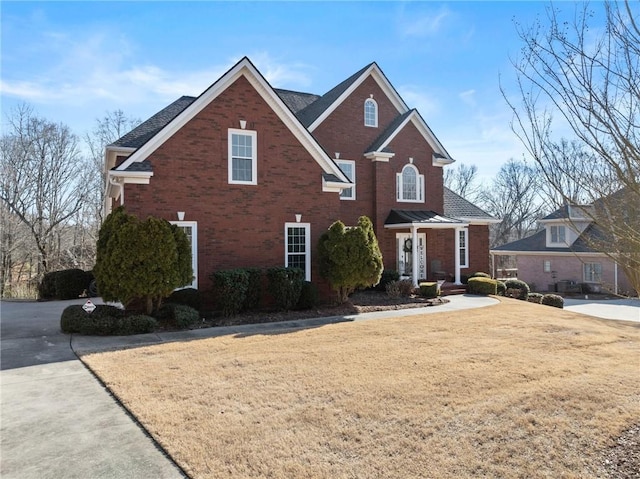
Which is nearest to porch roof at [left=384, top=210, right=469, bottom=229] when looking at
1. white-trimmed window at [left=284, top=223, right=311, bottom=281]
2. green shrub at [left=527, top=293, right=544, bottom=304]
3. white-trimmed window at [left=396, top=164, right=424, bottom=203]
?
white-trimmed window at [left=396, top=164, right=424, bottom=203]

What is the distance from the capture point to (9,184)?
30.2 meters

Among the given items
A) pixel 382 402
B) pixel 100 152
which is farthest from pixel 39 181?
pixel 382 402

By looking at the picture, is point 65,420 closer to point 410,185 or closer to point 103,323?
point 103,323

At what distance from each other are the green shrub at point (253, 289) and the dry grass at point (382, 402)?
11.5 ft

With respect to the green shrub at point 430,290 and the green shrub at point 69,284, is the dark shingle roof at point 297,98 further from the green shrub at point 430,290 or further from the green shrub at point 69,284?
the green shrub at point 69,284

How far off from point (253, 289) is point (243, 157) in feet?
14.8

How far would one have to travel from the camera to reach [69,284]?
19.4 metres

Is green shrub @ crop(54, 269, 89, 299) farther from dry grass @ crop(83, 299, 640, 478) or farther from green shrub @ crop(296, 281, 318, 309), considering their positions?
dry grass @ crop(83, 299, 640, 478)

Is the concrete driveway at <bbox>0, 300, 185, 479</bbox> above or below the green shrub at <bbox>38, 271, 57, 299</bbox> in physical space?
below

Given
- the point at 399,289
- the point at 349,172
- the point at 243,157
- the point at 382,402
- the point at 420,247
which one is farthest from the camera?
the point at 420,247

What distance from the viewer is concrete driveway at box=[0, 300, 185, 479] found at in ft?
13.8

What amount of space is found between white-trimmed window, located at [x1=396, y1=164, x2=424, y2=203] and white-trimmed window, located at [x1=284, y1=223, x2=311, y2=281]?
26.8ft

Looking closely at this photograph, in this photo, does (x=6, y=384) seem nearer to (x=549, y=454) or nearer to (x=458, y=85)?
(x=549, y=454)

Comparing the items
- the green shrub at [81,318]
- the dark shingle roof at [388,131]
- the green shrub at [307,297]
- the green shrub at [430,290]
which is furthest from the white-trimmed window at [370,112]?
the green shrub at [81,318]
